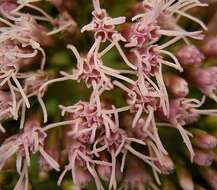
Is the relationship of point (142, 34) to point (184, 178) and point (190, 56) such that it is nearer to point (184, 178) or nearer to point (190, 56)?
point (190, 56)

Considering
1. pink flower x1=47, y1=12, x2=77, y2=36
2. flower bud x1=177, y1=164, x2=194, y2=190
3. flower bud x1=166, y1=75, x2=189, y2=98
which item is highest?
pink flower x1=47, y1=12, x2=77, y2=36

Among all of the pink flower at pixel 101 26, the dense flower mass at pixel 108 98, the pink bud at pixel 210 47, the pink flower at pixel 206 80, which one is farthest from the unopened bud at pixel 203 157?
the pink flower at pixel 101 26

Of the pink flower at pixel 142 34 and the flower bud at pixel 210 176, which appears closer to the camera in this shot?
the pink flower at pixel 142 34

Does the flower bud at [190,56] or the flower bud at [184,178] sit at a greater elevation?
the flower bud at [190,56]

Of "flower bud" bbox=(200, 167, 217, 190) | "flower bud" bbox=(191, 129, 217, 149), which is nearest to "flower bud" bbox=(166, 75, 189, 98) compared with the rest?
"flower bud" bbox=(191, 129, 217, 149)

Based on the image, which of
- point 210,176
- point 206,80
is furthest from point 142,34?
point 210,176

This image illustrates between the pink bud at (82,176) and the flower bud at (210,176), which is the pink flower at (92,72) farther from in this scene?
the flower bud at (210,176)

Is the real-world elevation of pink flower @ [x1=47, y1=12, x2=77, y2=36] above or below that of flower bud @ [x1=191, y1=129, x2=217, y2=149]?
above

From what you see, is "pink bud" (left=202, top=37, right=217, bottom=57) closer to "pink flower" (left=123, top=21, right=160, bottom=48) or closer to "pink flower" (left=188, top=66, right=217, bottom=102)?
"pink flower" (left=188, top=66, right=217, bottom=102)

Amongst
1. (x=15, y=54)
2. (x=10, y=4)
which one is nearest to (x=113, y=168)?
(x=15, y=54)
